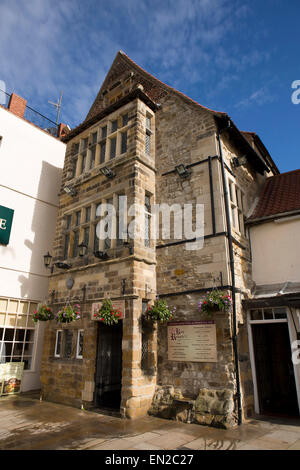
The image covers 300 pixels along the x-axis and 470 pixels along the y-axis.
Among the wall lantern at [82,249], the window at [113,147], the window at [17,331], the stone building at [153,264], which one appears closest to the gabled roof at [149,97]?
the stone building at [153,264]

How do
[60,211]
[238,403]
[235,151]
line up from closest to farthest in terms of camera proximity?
[238,403] < [235,151] < [60,211]

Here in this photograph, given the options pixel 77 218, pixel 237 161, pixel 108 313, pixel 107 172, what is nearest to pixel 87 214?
pixel 77 218

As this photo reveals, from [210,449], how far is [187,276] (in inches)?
157

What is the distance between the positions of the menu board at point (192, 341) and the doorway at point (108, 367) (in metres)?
1.69

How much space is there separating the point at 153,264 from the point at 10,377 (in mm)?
5913

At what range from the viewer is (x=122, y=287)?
8.06 m

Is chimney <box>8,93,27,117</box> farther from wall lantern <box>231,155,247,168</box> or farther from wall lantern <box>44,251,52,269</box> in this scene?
wall lantern <box>231,155,247,168</box>

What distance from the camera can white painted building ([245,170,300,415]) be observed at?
752 centimetres

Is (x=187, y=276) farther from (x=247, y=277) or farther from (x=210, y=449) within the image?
(x=210, y=449)

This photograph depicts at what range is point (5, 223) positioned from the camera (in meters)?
10.6

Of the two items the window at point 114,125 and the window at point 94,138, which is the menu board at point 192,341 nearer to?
the window at point 114,125

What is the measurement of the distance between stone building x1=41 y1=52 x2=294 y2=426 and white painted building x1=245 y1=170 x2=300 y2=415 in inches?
14.3

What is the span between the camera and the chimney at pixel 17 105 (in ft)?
47.4
